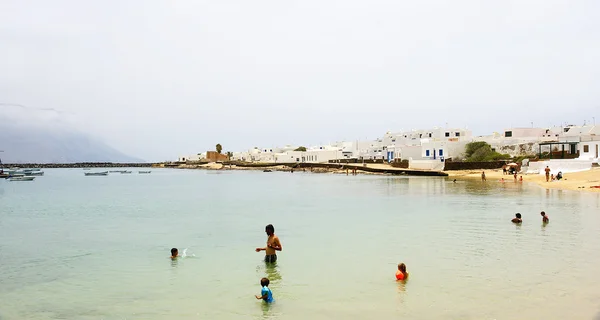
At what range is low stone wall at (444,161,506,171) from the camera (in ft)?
233

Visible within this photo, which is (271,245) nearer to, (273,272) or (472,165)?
(273,272)

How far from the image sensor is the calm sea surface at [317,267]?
10.4 metres

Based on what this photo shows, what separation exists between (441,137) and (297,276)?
3546 inches

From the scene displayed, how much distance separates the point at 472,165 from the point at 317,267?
211ft

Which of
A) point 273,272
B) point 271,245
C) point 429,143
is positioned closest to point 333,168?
point 429,143

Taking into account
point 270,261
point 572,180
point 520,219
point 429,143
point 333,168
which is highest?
point 429,143

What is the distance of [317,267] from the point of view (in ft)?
47.1

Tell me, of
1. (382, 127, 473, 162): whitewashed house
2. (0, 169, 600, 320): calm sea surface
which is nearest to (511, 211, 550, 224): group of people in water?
(0, 169, 600, 320): calm sea surface

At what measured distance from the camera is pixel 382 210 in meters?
29.7

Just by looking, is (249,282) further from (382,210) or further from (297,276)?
(382,210)

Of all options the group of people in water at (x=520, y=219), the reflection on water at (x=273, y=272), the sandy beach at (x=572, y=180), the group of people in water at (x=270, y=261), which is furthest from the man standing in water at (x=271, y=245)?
the sandy beach at (x=572, y=180)

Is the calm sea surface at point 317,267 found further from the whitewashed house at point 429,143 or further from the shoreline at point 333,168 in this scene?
the whitewashed house at point 429,143

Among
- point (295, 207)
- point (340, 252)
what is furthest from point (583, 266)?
point (295, 207)

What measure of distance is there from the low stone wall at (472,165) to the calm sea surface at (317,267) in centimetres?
4560
